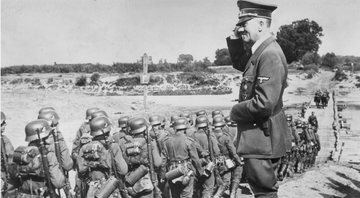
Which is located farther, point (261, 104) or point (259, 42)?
point (259, 42)

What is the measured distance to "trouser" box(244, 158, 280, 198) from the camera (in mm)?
3172

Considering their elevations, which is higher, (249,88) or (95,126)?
(249,88)

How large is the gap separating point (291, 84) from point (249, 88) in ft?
193

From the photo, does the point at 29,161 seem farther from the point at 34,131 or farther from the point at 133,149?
the point at 133,149

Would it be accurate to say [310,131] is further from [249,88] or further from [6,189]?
[249,88]

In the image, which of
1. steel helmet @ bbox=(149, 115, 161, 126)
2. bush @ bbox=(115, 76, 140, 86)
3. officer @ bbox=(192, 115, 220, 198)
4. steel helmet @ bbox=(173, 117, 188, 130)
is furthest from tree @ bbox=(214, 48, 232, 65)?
steel helmet @ bbox=(173, 117, 188, 130)

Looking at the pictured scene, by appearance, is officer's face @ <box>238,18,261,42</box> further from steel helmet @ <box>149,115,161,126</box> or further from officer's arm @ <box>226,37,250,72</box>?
steel helmet @ <box>149,115,161,126</box>

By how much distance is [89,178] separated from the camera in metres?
6.58

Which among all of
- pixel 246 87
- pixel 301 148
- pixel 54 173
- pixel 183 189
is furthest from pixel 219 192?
pixel 246 87

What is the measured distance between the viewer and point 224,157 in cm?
1016

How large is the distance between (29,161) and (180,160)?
366cm

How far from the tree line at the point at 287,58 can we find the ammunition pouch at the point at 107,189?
60.8 m

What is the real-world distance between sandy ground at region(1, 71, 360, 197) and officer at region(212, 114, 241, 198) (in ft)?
4.42

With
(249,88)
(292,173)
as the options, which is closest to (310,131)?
(292,173)
